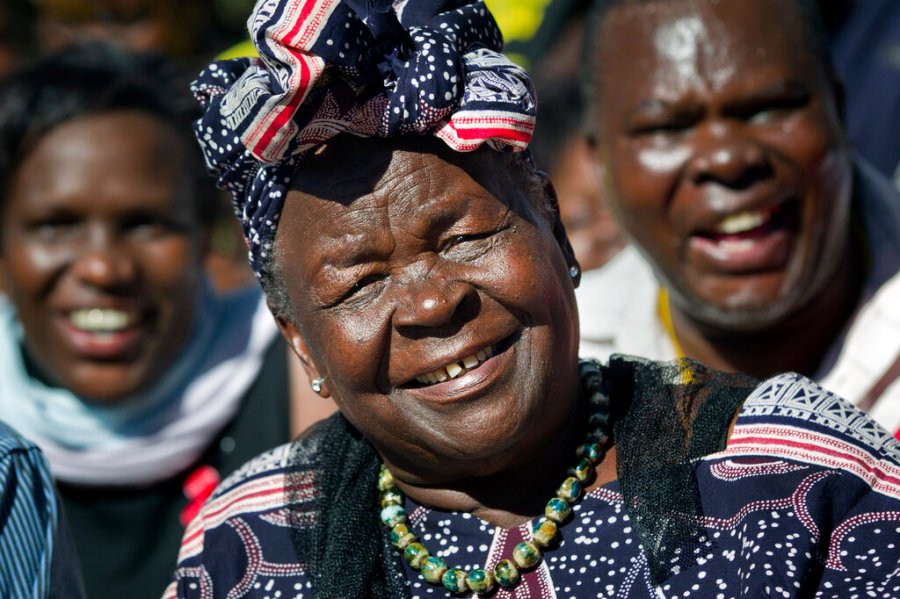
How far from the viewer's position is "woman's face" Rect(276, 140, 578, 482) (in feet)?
7.56

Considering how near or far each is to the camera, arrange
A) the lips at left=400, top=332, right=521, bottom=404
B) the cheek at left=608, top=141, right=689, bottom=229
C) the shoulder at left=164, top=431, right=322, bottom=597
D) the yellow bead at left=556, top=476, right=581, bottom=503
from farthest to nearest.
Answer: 1. the cheek at left=608, top=141, right=689, bottom=229
2. the shoulder at left=164, top=431, right=322, bottom=597
3. the yellow bead at left=556, top=476, right=581, bottom=503
4. the lips at left=400, top=332, right=521, bottom=404

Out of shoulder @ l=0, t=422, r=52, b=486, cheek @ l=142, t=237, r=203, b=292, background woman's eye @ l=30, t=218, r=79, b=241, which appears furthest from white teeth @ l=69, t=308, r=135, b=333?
shoulder @ l=0, t=422, r=52, b=486

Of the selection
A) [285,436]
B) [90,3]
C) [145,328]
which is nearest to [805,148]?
[285,436]

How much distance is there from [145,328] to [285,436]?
563 mm

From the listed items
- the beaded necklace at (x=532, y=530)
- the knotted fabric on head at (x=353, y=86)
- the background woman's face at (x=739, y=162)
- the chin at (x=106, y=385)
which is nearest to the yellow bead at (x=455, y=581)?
the beaded necklace at (x=532, y=530)

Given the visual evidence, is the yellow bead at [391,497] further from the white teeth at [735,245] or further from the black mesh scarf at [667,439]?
the white teeth at [735,245]

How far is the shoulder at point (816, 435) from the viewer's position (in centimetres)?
227

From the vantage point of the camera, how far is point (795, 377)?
245cm

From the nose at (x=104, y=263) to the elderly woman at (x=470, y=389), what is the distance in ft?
5.40

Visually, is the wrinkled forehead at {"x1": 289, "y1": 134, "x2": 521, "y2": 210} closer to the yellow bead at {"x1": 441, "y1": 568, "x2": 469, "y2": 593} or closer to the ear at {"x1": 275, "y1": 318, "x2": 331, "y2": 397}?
the ear at {"x1": 275, "y1": 318, "x2": 331, "y2": 397}

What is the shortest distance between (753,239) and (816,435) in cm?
140

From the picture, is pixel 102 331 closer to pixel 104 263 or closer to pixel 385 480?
pixel 104 263

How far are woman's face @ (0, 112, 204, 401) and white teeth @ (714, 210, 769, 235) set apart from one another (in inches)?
67.4

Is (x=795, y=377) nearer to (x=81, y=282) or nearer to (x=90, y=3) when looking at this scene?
(x=81, y=282)
